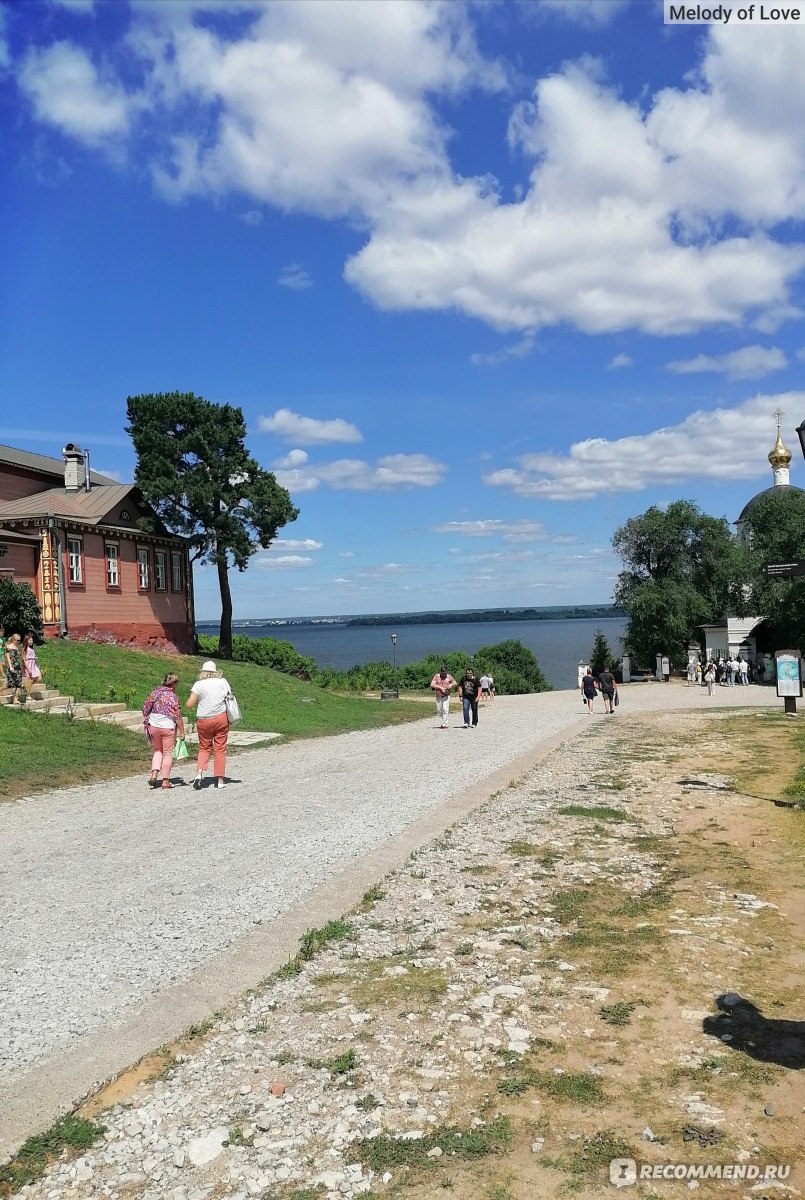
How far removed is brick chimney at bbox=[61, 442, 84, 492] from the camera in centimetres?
3572

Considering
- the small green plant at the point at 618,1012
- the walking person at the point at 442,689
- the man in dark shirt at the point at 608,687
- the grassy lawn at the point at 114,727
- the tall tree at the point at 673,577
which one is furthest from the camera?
the tall tree at the point at 673,577

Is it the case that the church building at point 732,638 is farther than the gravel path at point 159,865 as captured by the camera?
Yes

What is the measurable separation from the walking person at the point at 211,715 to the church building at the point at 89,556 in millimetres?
17857

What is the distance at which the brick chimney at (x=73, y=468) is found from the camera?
3572 cm

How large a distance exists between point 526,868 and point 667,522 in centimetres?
4960

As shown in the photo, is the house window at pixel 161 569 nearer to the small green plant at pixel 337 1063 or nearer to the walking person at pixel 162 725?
the walking person at pixel 162 725

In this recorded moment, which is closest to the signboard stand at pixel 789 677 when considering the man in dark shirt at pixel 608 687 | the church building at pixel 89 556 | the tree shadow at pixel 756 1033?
the man in dark shirt at pixel 608 687

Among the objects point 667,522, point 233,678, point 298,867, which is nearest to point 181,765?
point 298,867

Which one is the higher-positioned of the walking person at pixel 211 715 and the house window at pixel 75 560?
the house window at pixel 75 560

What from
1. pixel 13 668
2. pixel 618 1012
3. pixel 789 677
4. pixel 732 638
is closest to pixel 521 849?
pixel 618 1012

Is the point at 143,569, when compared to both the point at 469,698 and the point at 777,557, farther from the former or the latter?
the point at 777,557

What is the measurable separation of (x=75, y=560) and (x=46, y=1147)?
96.1ft

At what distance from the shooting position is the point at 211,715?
11.6 metres

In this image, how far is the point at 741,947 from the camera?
17.5ft
